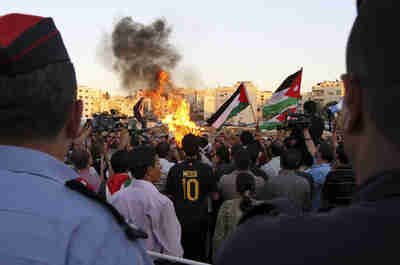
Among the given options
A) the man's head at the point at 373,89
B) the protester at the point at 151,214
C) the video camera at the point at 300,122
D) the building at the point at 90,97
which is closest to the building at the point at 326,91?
the building at the point at 90,97

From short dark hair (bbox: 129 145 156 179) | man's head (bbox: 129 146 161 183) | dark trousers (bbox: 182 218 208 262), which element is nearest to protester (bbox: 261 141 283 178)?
dark trousers (bbox: 182 218 208 262)

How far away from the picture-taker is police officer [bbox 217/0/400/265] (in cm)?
92

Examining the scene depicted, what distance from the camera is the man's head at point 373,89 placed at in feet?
3.24

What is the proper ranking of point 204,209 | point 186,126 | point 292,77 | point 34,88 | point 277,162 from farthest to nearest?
point 186,126, point 292,77, point 277,162, point 204,209, point 34,88

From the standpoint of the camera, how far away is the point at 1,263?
42.2 inches

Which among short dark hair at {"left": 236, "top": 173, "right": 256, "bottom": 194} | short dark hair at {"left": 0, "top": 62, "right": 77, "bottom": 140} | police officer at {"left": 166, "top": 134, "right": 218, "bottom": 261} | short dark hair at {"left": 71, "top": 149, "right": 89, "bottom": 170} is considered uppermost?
short dark hair at {"left": 0, "top": 62, "right": 77, "bottom": 140}

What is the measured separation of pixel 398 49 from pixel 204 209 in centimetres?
495

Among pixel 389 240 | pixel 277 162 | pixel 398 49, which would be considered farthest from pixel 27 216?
pixel 277 162

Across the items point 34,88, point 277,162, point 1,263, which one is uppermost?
point 34,88

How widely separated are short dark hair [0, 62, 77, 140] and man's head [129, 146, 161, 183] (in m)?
3.29

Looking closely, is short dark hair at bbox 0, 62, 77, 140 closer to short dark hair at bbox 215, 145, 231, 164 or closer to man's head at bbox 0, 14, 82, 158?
man's head at bbox 0, 14, 82, 158

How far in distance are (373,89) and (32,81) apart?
1041 millimetres

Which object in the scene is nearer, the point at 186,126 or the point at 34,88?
the point at 34,88

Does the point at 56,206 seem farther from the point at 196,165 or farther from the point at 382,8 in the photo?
the point at 196,165
